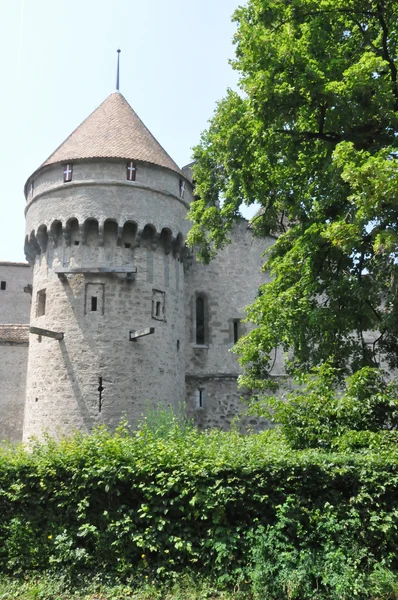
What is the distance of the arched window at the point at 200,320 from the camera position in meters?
25.6

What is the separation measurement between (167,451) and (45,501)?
7.21 ft

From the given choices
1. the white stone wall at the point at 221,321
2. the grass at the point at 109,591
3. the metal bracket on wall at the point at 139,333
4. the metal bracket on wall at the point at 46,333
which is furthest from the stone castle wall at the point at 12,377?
the grass at the point at 109,591

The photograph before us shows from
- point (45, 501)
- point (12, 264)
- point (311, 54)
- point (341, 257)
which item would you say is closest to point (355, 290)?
point (341, 257)

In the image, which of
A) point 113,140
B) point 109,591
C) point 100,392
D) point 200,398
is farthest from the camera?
point 200,398

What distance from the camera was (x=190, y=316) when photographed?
1006 inches

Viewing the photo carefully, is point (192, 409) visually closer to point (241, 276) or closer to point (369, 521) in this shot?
point (241, 276)

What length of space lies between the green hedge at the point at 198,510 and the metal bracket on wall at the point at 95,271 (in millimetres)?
12016

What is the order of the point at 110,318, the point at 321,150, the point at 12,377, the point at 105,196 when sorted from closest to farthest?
the point at 321,150
the point at 110,318
the point at 105,196
the point at 12,377

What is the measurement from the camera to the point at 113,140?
23.5m

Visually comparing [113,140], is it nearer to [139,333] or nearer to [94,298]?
[94,298]

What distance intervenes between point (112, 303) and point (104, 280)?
0.86 metres

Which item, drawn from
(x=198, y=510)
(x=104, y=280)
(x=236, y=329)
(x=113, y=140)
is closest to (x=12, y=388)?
(x=104, y=280)

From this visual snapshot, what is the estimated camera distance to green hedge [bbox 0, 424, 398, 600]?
883 cm

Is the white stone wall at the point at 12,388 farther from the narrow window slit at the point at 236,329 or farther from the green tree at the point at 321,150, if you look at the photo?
the green tree at the point at 321,150
